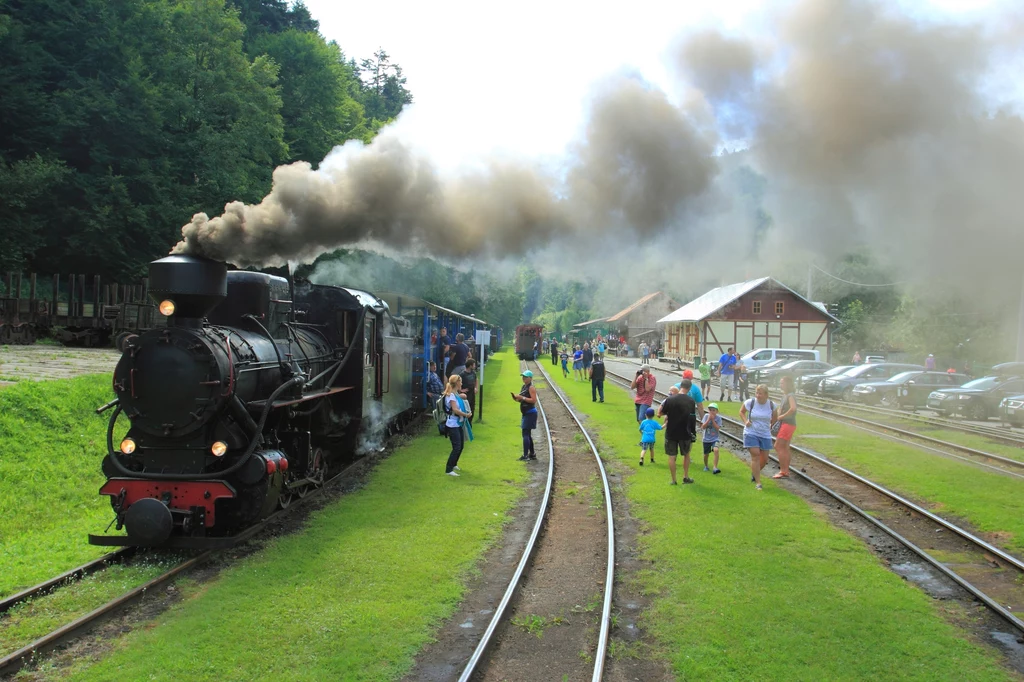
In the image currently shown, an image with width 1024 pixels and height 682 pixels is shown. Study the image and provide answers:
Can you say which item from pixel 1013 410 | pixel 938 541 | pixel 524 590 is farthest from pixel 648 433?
pixel 1013 410

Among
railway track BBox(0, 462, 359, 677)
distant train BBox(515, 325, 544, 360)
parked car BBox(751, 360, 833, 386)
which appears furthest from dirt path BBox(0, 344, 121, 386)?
distant train BBox(515, 325, 544, 360)

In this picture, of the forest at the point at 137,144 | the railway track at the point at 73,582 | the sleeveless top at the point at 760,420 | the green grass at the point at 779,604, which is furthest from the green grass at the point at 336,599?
the forest at the point at 137,144

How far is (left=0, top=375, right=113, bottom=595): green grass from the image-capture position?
25.0 ft

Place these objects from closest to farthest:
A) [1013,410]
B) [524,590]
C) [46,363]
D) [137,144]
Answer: [524,590] → [46,363] → [1013,410] → [137,144]

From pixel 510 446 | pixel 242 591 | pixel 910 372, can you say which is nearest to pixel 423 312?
pixel 510 446

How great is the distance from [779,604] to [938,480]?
729 cm

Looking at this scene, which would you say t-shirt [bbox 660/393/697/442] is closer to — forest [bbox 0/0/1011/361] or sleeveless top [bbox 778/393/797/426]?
sleeveless top [bbox 778/393/797/426]

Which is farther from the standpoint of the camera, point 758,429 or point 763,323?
point 763,323

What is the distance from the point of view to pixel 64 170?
93.4 feet

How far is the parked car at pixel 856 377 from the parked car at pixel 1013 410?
6735 mm

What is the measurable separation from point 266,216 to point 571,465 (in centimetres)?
673

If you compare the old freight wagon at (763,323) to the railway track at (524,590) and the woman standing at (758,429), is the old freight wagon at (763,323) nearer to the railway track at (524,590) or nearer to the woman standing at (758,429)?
the woman standing at (758,429)

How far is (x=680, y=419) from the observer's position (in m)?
11.4

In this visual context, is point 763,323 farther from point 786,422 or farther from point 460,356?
point 786,422
